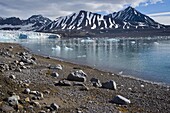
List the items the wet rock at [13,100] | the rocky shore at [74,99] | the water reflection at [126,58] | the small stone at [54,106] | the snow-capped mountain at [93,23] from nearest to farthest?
the wet rock at [13,100], the rocky shore at [74,99], the small stone at [54,106], the water reflection at [126,58], the snow-capped mountain at [93,23]

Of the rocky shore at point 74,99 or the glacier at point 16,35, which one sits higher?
the glacier at point 16,35

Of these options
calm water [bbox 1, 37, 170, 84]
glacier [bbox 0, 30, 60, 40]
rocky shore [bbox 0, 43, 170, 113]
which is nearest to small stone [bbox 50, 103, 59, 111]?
rocky shore [bbox 0, 43, 170, 113]

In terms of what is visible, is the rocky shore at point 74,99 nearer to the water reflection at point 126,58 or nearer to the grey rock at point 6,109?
the grey rock at point 6,109

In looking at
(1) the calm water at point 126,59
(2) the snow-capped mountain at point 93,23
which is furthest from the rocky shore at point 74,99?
(2) the snow-capped mountain at point 93,23

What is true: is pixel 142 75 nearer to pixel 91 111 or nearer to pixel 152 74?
pixel 152 74

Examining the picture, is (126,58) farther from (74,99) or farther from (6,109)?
(6,109)

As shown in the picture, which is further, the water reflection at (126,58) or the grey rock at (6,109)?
the water reflection at (126,58)

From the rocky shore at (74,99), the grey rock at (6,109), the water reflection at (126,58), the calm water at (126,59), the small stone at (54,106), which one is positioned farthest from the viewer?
the water reflection at (126,58)

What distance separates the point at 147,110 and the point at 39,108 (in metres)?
3.31

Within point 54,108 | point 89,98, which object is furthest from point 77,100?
point 54,108

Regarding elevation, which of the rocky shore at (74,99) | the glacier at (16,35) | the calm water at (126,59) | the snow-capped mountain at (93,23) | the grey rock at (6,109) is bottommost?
the calm water at (126,59)

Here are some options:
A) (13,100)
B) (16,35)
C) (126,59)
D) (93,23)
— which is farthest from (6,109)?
(93,23)

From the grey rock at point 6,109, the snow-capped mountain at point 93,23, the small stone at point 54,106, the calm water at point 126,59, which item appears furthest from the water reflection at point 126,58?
the snow-capped mountain at point 93,23

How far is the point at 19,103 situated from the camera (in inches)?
268
